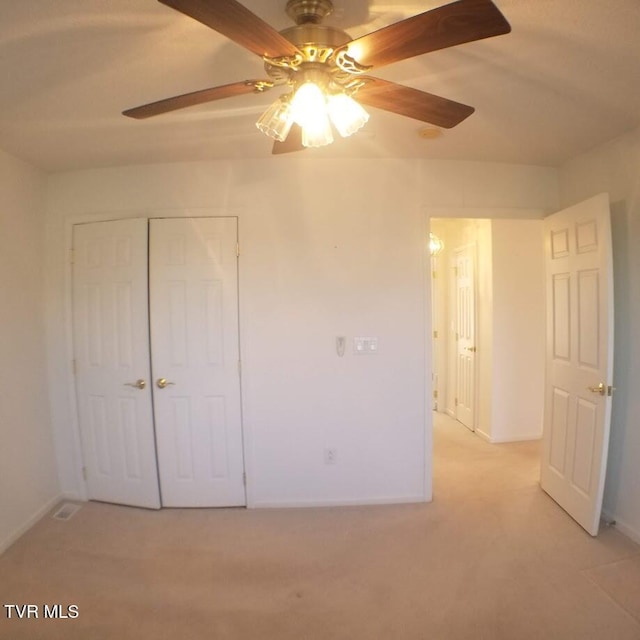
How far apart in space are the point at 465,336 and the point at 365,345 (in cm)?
205

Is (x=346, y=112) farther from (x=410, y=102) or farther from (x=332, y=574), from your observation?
(x=332, y=574)

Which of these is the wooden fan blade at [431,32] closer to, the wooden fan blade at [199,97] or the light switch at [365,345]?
the wooden fan blade at [199,97]

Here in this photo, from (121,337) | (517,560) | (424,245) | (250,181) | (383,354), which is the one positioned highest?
(250,181)

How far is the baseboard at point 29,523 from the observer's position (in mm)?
2043

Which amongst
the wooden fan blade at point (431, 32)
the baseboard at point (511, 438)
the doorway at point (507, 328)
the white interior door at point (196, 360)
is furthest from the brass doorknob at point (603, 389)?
the white interior door at point (196, 360)

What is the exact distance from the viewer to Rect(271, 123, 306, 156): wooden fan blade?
1.41m

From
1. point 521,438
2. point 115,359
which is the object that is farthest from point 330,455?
point 521,438

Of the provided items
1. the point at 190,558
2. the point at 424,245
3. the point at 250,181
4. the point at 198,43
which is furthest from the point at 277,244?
the point at 190,558

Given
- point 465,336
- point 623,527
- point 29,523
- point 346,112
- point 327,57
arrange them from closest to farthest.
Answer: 1. point 327,57
2. point 346,112
3. point 623,527
4. point 29,523
5. point 465,336

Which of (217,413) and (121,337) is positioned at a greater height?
(121,337)

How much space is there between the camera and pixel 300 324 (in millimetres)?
2350

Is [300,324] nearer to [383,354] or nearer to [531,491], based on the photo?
[383,354]

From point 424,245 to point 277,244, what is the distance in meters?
1.01

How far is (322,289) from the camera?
7.68ft
